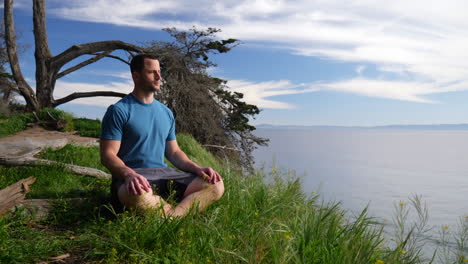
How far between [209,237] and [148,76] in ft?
6.04

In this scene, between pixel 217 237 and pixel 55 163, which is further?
pixel 55 163

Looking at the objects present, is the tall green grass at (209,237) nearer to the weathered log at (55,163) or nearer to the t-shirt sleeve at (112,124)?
the t-shirt sleeve at (112,124)

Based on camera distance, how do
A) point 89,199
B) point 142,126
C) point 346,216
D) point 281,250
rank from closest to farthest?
point 281,250
point 142,126
point 346,216
point 89,199

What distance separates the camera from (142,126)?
4191 mm

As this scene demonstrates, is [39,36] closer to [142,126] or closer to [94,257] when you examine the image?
[142,126]

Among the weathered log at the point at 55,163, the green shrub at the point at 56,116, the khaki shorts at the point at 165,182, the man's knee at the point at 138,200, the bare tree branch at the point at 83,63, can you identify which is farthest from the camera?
the bare tree branch at the point at 83,63

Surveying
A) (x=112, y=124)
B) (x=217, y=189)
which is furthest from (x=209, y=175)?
(x=112, y=124)

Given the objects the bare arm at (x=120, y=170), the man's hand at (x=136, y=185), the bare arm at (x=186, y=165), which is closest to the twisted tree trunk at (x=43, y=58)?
the bare arm at (x=186, y=165)

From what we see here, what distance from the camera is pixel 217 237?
11.0ft

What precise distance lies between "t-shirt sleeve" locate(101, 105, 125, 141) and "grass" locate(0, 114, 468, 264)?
0.80 metres

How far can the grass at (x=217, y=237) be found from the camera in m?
3.04

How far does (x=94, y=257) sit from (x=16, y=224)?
5.22ft

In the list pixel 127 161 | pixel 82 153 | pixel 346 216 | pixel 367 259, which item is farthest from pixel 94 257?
pixel 82 153

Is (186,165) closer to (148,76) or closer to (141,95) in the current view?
(141,95)
